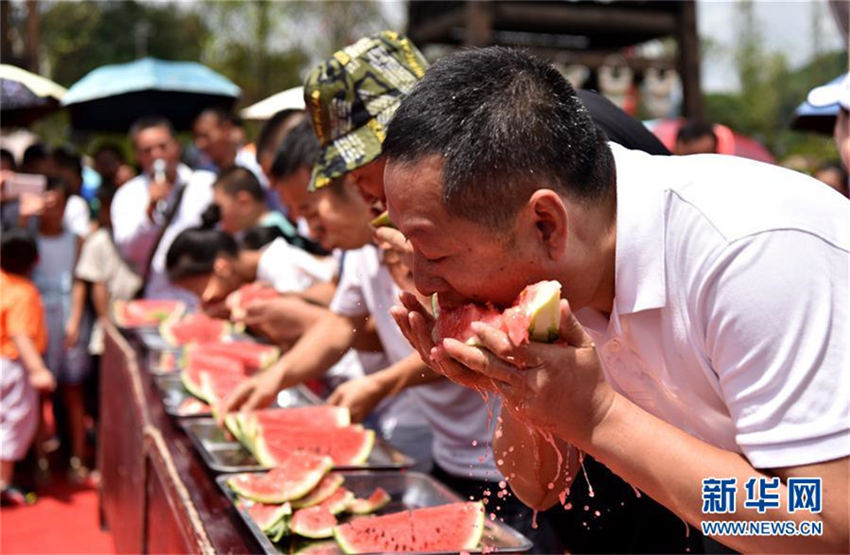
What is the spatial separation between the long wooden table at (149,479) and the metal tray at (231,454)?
48 mm

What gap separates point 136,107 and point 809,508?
9.82m

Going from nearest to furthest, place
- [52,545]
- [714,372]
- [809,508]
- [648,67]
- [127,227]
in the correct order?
[809,508]
[714,372]
[52,545]
[127,227]
[648,67]

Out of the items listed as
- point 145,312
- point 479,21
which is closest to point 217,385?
point 145,312

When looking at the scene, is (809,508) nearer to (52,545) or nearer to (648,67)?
(52,545)

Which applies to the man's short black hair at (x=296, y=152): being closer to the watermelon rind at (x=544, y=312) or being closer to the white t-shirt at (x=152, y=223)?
the watermelon rind at (x=544, y=312)

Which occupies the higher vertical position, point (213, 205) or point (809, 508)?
point (809, 508)

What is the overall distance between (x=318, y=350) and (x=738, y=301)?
2.35 metres

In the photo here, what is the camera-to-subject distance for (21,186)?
7203 millimetres

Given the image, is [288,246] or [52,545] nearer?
[288,246]

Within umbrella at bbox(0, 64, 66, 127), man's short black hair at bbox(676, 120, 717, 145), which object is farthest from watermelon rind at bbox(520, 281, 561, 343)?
umbrella at bbox(0, 64, 66, 127)

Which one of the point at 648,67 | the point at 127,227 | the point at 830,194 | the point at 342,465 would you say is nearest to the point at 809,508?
the point at 830,194

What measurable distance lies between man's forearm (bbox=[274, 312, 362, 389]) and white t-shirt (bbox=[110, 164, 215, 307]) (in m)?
3.58

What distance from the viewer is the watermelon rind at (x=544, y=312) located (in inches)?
59.9

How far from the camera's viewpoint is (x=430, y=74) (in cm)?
176
